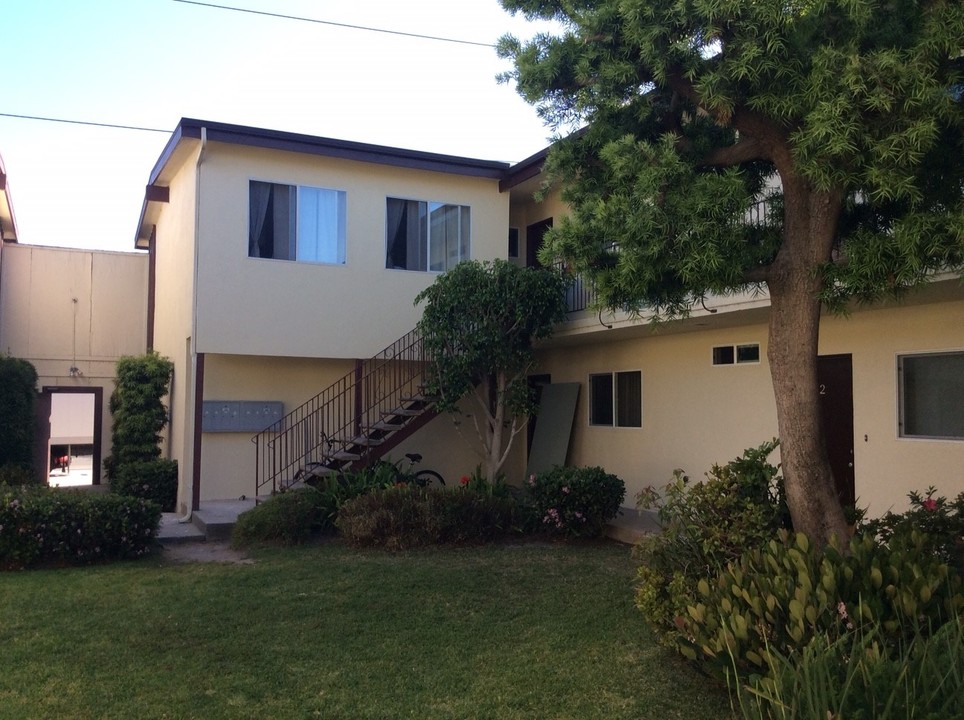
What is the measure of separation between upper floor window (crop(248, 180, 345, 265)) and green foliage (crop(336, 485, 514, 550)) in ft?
14.3

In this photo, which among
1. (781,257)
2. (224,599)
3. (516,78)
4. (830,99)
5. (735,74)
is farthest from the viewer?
(224,599)

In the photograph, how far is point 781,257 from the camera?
5.86 m

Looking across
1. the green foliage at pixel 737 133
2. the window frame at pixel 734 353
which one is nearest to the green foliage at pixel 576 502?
the window frame at pixel 734 353

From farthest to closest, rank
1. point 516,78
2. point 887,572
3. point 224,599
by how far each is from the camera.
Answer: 1. point 224,599
2. point 516,78
3. point 887,572

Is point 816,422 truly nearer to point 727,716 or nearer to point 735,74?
point 727,716

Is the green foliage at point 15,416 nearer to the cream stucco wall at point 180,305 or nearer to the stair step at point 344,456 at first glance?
the cream stucco wall at point 180,305

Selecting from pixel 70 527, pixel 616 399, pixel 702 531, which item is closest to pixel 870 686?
pixel 702 531

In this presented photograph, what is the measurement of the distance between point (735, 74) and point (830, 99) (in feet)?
2.13

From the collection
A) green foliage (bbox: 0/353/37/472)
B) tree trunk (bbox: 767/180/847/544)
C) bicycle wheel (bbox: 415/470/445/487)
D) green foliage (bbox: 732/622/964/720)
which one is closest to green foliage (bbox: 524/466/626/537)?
bicycle wheel (bbox: 415/470/445/487)

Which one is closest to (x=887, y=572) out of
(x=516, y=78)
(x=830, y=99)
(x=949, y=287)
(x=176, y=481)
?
(x=830, y=99)

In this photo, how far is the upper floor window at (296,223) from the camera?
12516mm

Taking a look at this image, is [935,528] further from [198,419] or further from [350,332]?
[198,419]

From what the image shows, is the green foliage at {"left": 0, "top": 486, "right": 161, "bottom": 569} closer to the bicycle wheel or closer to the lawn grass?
the lawn grass

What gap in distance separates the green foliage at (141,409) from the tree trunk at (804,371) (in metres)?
10.6
